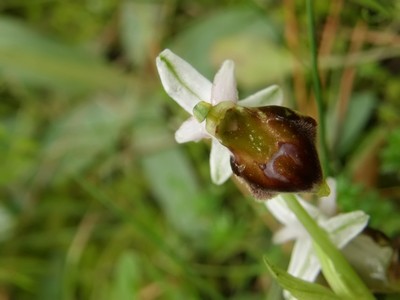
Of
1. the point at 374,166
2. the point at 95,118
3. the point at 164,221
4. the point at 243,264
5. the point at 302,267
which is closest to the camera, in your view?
the point at 302,267

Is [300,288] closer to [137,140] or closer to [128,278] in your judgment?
[128,278]

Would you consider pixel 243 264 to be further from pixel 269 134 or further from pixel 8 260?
pixel 269 134

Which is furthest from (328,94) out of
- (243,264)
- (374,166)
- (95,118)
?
(95,118)

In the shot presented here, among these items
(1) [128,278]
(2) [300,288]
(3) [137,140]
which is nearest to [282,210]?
(2) [300,288]

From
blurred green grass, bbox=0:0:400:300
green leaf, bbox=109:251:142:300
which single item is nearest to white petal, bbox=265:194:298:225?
blurred green grass, bbox=0:0:400:300

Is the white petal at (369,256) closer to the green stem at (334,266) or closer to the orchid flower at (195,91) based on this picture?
the green stem at (334,266)
